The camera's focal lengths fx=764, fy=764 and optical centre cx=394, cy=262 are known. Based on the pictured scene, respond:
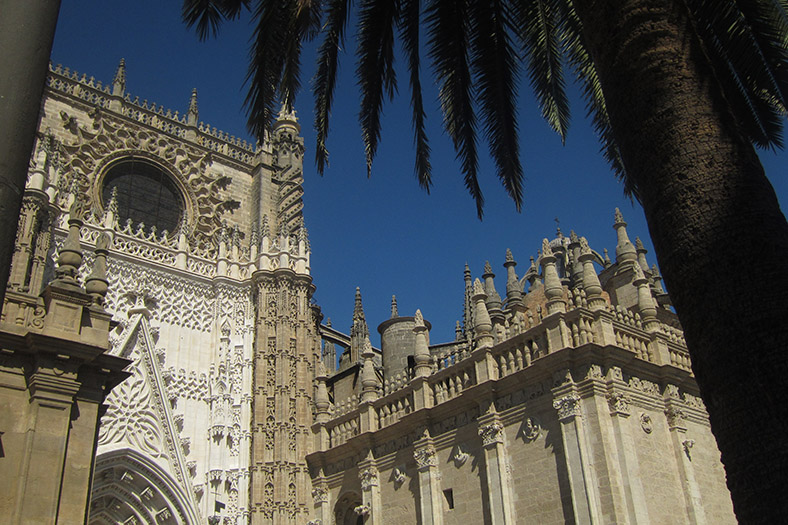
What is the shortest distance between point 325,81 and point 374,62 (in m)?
0.97

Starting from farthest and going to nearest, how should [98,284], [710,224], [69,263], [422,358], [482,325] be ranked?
[422,358] < [482,325] < [98,284] < [69,263] < [710,224]

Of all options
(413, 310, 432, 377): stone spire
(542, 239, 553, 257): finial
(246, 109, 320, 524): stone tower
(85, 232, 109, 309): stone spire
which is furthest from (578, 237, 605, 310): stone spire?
(246, 109, 320, 524): stone tower

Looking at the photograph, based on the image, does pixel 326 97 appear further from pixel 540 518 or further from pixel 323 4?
pixel 540 518

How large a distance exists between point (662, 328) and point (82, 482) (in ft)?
39.9

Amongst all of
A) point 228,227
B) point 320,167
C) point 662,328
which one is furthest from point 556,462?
point 228,227

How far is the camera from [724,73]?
27.4ft

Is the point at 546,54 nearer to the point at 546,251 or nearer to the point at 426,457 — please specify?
the point at 546,251

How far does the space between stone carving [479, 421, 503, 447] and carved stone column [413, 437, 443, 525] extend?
1809 mm

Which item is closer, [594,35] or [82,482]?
[594,35]

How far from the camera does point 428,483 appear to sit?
17484 millimetres

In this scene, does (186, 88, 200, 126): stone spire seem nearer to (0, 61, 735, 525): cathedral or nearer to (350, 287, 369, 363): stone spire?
(0, 61, 735, 525): cathedral

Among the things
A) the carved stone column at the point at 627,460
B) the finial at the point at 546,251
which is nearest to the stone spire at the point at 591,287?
the finial at the point at 546,251

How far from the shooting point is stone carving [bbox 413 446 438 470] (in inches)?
695

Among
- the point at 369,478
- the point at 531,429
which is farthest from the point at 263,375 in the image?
the point at 531,429
